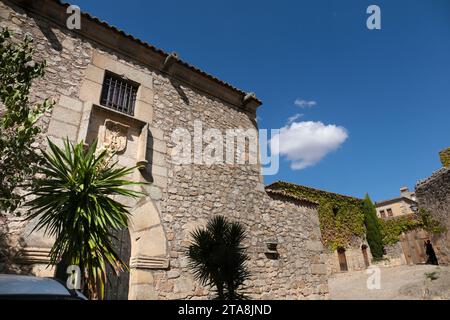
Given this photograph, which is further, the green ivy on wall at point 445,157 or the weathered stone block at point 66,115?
the green ivy on wall at point 445,157

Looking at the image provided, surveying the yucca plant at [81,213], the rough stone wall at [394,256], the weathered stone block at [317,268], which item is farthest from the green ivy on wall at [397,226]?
the yucca plant at [81,213]

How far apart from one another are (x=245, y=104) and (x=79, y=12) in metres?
4.81

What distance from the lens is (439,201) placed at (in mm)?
12859

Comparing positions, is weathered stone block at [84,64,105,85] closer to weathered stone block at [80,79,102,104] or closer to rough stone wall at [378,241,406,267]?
weathered stone block at [80,79,102,104]

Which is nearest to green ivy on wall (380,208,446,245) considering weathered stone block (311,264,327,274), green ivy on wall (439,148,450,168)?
green ivy on wall (439,148,450,168)

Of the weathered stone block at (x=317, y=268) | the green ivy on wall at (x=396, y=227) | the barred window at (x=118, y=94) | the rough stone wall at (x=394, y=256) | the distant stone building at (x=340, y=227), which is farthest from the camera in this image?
the rough stone wall at (x=394, y=256)

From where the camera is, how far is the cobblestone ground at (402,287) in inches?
342

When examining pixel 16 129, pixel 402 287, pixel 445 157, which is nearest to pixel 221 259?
pixel 16 129

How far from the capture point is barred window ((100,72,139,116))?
238 inches

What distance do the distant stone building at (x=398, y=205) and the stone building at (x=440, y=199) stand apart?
2136 cm

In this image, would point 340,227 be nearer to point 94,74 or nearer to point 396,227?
point 396,227

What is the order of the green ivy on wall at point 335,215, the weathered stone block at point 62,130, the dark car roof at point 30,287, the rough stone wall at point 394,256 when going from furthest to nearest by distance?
1. the rough stone wall at point 394,256
2. the green ivy on wall at point 335,215
3. the weathered stone block at point 62,130
4. the dark car roof at point 30,287

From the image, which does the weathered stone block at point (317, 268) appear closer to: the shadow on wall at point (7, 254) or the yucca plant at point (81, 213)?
the yucca plant at point (81, 213)
